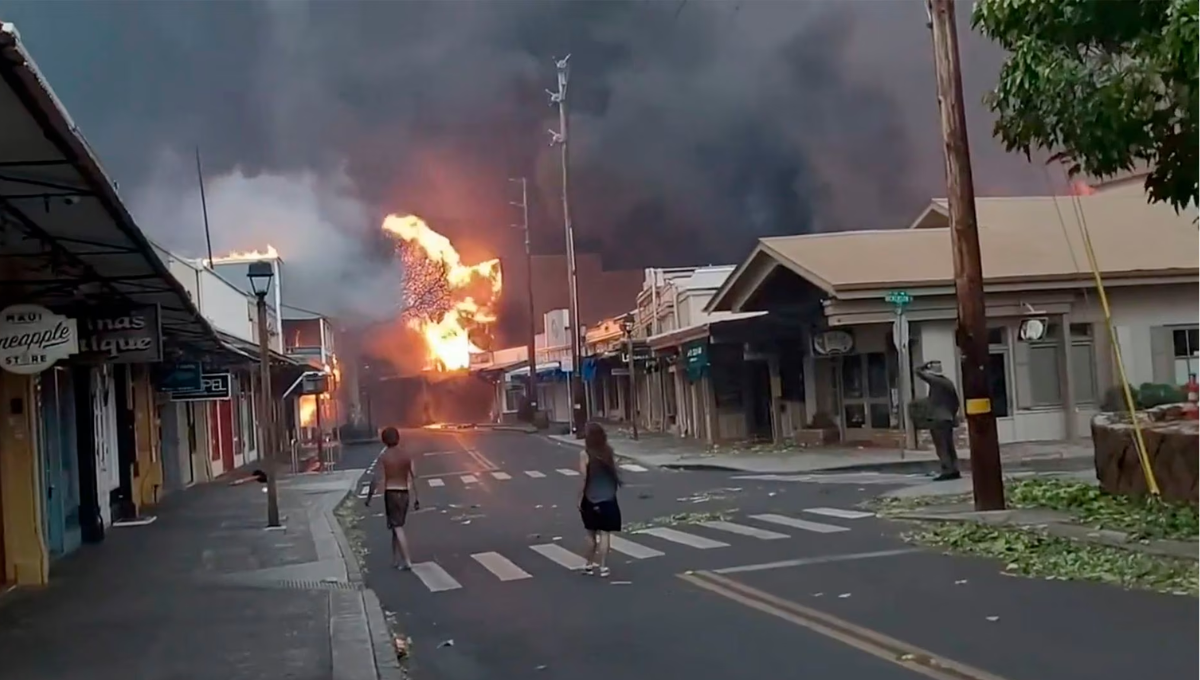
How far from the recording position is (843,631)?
10.0 meters

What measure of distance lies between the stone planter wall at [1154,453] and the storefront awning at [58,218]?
1042cm

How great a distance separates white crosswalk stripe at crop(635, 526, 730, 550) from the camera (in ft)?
52.1

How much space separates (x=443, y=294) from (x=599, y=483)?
66410 millimetres

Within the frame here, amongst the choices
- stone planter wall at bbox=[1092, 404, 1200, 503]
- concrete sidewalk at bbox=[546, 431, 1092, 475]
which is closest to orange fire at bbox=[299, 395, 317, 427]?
concrete sidewalk at bbox=[546, 431, 1092, 475]

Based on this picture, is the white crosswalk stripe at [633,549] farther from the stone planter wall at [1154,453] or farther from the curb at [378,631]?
the stone planter wall at [1154,453]

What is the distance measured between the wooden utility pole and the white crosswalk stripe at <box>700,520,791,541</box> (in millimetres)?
2600

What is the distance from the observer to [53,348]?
13.4m

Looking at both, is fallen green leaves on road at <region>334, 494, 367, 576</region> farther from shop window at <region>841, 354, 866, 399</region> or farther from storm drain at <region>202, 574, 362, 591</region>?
shop window at <region>841, 354, 866, 399</region>

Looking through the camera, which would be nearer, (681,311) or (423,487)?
(423,487)

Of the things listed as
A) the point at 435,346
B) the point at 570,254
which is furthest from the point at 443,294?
the point at 570,254

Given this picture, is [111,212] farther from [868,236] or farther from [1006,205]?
[1006,205]

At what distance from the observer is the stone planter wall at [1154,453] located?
14539mm

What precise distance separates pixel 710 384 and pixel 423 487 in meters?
14.8

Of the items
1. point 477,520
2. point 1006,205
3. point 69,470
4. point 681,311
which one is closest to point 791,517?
point 477,520
